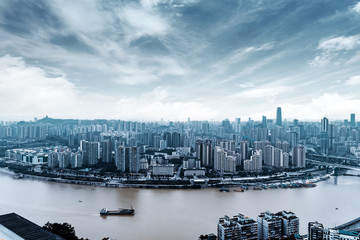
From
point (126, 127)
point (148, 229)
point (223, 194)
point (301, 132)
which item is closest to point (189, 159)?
point (223, 194)

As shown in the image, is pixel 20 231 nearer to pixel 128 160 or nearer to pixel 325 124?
pixel 128 160

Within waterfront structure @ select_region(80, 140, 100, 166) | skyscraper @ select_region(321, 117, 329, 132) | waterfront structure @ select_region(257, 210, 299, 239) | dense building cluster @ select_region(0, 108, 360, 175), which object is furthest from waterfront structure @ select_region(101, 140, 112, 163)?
skyscraper @ select_region(321, 117, 329, 132)

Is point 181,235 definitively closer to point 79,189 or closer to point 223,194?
point 223,194

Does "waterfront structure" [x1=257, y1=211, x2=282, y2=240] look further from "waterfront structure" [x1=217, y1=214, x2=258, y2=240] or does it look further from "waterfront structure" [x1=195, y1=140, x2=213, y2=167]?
"waterfront structure" [x1=195, y1=140, x2=213, y2=167]

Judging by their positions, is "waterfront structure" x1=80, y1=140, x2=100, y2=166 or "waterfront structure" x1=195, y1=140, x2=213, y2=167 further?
"waterfront structure" x1=195, y1=140, x2=213, y2=167

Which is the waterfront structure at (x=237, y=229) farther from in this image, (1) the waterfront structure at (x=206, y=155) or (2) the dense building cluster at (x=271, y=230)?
(1) the waterfront structure at (x=206, y=155)

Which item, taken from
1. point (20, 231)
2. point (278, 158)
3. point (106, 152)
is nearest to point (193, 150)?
point (278, 158)

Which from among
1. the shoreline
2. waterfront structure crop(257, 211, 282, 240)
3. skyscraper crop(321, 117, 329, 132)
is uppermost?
skyscraper crop(321, 117, 329, 132)
